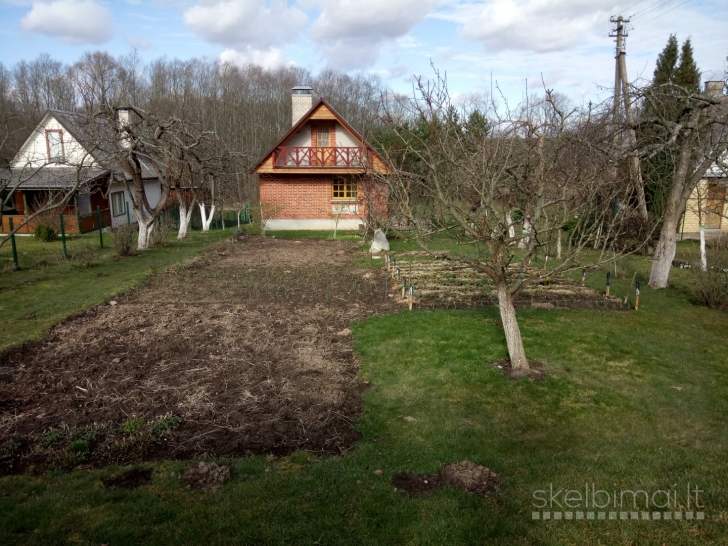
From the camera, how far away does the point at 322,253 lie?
17.5 meters

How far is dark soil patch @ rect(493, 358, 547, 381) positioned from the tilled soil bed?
196 centimetres

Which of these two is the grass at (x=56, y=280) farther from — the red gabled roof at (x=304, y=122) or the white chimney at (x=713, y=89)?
the white chimney at (x=713, y=89)

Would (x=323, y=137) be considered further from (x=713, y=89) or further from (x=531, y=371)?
(x=531, y=371)

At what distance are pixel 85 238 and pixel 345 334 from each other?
15962 millimetres

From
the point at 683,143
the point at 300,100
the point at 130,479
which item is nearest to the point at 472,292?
the point at 683,143

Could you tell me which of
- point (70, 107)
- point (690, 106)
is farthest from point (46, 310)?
point (70, 107)

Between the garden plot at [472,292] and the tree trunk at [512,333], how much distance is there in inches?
104

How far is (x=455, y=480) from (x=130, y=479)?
2.80 meters

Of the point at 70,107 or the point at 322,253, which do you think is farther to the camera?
the point at 70,107

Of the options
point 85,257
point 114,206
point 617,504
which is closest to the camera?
point 617,504

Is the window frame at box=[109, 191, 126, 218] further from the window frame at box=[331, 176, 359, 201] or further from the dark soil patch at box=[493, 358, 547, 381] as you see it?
the dark soil patch at box=[493, 358, 547, 381]

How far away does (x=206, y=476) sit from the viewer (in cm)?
440

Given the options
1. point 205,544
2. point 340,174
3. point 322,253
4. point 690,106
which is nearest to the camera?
point 205,544

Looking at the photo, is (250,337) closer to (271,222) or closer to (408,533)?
(408,533)
